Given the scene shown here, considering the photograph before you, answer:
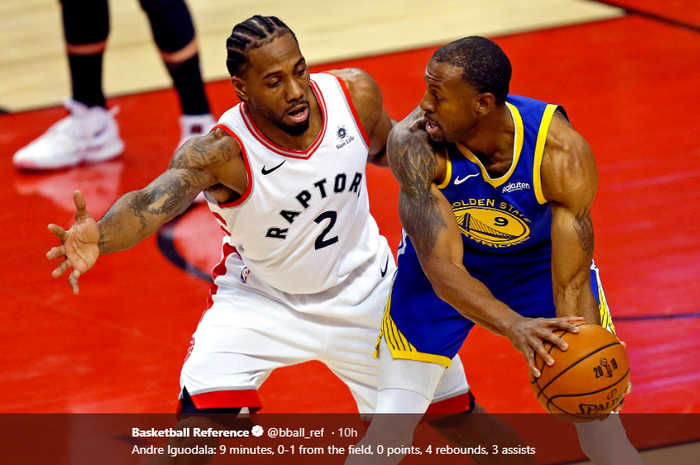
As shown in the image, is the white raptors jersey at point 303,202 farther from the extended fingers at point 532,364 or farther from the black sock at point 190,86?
the black sock at point 190,86

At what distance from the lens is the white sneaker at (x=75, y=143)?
6.82 m

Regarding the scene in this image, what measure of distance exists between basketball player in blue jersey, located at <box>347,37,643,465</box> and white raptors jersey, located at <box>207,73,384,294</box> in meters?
0.30

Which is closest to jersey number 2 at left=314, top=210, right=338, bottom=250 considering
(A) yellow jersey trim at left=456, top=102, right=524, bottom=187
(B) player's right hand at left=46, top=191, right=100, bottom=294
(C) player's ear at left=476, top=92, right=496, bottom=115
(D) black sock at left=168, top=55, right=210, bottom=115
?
(A) yellow jersey trim at left=456, top=102, right=524, bottom=187

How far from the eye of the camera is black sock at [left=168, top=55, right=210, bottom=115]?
633cm

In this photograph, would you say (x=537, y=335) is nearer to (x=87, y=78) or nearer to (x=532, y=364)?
(x=532, y=364)

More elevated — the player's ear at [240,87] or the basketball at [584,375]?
the player's ear at [240,87]

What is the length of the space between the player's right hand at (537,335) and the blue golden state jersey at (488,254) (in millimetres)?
446

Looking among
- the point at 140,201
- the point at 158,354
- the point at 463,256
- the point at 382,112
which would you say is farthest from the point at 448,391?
the point at 158,354

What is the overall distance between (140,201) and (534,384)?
4.74 feet

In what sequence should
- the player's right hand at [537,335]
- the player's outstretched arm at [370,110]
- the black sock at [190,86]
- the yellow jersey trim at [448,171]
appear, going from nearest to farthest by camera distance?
1. the player's right hand at [537,335]
2. the yellow jersey trim at [448,171]
3. the player's outstretched arm at [370,110]
4. the black sock at [190,86]

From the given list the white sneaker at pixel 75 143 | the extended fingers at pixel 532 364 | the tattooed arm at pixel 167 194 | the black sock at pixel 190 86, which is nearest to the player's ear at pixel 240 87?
the tattooed arm at pixel 167 194

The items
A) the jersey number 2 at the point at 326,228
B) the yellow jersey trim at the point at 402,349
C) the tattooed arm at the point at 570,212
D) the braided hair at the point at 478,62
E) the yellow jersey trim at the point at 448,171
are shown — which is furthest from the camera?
the jersey number 2 at the point at 326,228

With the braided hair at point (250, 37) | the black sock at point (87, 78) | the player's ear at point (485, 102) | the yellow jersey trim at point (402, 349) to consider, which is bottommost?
the black sock at point (87, 78)

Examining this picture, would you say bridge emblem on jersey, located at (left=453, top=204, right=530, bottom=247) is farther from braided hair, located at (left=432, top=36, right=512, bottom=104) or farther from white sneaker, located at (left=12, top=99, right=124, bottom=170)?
white sneaker, located at (left=12, top=99, right=124, bottom=170)
